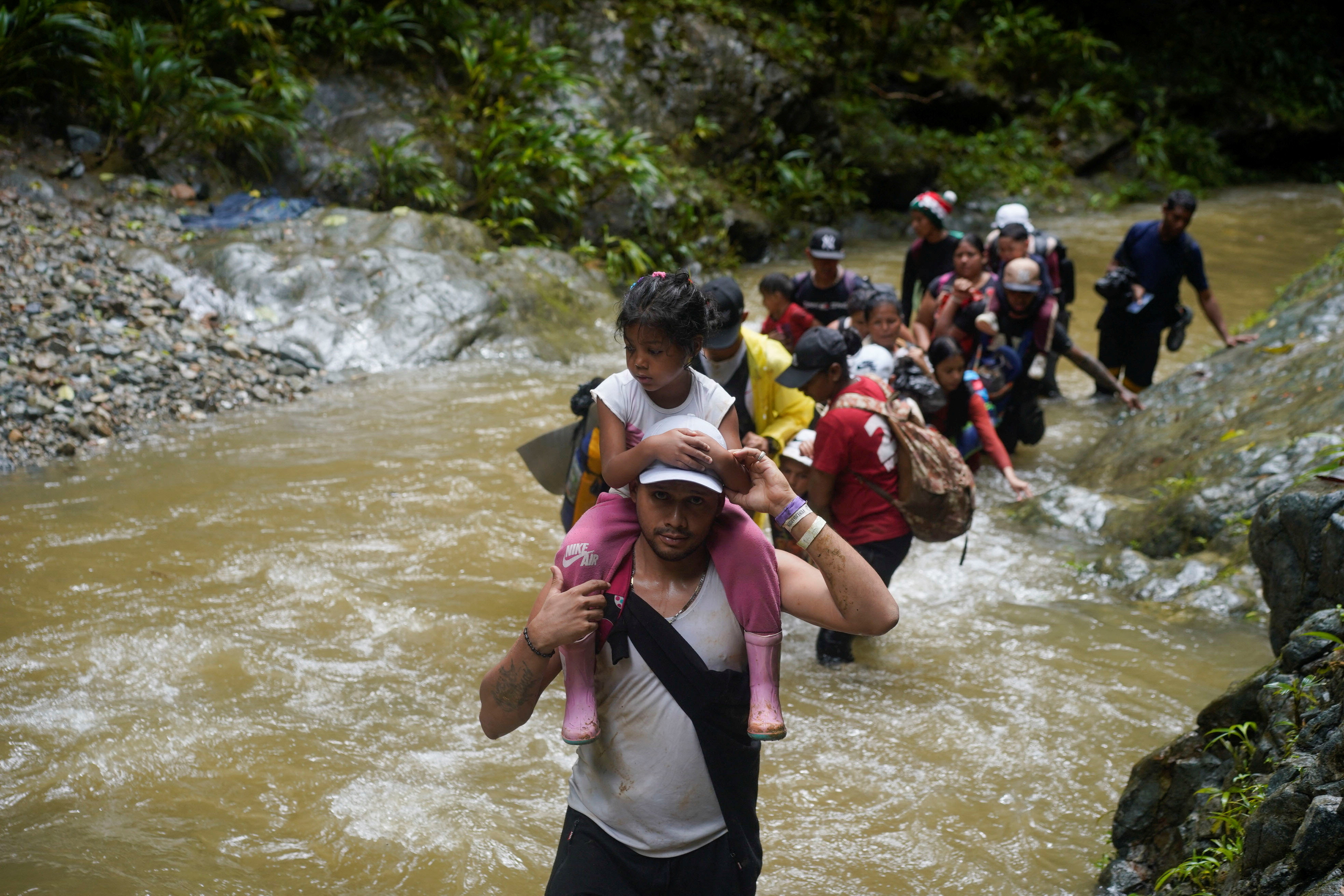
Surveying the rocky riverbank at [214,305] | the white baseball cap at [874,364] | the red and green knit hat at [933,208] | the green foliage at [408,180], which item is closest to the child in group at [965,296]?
the red and green knit hat at [933,208]

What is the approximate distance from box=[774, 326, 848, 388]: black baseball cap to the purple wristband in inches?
90.2

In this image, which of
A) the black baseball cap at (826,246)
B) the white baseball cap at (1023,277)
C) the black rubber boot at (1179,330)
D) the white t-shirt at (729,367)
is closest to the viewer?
the white t-shirt at (729,367)

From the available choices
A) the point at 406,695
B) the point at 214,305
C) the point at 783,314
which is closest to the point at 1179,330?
the point at 783,314

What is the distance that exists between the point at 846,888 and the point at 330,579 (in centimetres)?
340

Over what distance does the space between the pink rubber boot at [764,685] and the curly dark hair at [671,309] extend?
955 millimetres

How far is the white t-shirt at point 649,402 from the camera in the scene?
3.29 m

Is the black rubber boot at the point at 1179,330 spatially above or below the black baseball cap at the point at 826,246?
below

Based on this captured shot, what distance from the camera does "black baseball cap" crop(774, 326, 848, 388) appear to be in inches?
177

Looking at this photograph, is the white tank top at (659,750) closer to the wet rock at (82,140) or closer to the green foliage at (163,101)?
the green foliage at (163,101)

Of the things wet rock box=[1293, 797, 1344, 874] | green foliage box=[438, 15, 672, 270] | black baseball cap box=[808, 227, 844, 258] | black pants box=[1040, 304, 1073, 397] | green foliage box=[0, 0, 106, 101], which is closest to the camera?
wet rock box=[1293, 797, 1344, 874]

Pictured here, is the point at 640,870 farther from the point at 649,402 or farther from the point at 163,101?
the point at 163,101

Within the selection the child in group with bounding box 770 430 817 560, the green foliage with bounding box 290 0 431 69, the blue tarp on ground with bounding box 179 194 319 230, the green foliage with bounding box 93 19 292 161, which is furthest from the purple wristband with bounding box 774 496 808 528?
the green foliage with bounding box 290 0 431 69

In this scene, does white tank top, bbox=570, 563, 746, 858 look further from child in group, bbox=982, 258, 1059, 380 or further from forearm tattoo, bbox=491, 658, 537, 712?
child in group, bbox=982, 258, 1059, 380

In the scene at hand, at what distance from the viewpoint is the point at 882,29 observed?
19391 millimetres
